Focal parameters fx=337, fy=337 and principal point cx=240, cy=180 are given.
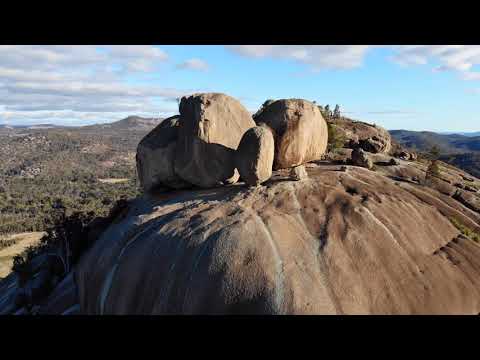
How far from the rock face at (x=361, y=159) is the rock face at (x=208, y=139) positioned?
7.35 m

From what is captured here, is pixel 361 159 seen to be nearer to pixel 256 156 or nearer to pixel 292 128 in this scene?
pixel 292 128

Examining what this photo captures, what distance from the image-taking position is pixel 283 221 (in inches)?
559

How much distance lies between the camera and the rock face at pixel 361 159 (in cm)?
2106

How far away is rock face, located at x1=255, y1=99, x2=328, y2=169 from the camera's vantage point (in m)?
19.5

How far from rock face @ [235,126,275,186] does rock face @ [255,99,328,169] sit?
2.19m

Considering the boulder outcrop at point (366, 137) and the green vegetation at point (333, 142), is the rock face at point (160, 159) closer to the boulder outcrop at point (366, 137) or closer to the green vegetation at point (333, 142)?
the green vegetation at point (333, 142)

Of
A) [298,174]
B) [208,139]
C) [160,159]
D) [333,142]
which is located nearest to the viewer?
[298,174]

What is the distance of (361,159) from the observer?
2119 cm

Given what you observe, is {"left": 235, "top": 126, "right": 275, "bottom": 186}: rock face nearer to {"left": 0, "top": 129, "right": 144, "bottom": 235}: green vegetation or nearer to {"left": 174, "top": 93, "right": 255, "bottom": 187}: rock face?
{"left": 174, "top": 93, "right": 255, "bottom": 187}: rock face

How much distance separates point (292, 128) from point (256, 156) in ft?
12.8

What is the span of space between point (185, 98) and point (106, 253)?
→ 33.5 feet

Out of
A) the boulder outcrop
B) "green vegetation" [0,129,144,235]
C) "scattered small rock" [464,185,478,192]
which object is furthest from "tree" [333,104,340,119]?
"green vegetation" [0,129,144,235]

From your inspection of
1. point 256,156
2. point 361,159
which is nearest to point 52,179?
point 256,156
